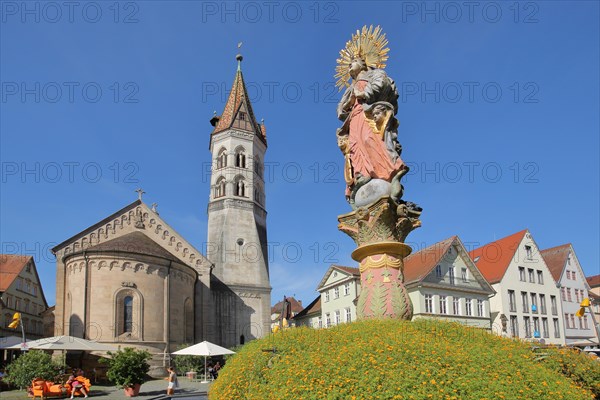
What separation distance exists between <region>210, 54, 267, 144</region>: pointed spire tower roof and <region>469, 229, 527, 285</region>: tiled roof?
2925 cm

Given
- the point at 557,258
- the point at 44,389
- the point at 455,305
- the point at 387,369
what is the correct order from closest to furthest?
the point at 387,369 < the point at 44,389 < the point at 455,305 < the point at 557,258

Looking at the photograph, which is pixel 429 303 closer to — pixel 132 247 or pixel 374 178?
pixel 132 247

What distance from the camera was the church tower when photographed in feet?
176

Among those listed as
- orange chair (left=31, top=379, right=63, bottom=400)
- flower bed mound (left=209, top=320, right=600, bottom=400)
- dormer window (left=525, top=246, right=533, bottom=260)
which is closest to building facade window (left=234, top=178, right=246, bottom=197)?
dormer window (left=525, top=246, right=533, bottom=260)

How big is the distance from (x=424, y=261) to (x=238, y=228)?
2229 cm

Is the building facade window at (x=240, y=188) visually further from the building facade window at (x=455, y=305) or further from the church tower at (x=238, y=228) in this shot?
the building facade window at (x=455, y=305)

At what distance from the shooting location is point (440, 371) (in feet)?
20.4

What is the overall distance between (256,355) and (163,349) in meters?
33.6

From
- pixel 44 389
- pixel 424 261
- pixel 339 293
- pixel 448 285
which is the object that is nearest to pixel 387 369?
pixel 44 389

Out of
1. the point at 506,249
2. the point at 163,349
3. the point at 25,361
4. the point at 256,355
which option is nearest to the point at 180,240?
the point at 163,349

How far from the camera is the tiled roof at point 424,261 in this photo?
40438 mm

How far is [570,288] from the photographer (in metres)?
51.4

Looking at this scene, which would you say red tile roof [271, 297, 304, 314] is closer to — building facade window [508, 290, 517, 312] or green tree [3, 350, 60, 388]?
building facade window [508, 290, 517, 312]

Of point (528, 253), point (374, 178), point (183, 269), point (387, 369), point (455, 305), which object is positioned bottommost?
point (387, 369)
